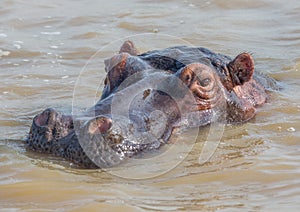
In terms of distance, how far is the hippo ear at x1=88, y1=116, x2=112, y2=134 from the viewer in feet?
18.0

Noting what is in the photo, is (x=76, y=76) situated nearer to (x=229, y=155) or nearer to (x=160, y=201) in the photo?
(x=229, y=155)

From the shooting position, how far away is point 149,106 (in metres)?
6.30

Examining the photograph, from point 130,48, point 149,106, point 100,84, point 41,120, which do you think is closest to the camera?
point 41,120

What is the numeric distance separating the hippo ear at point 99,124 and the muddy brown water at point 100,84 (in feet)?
1.16

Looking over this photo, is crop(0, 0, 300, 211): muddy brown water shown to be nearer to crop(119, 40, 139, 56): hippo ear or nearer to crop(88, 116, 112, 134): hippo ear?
crop(88, 116, 112, 134): hippo ear

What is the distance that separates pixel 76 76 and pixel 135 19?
2.97 m

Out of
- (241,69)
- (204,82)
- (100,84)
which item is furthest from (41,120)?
(100,84)

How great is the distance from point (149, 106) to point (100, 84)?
9.54ft

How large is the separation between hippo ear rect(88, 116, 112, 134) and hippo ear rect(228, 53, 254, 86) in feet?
6.43

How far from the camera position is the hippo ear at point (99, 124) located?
216 inches

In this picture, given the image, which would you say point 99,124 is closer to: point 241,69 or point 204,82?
point 204,82

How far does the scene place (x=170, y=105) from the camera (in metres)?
6.45

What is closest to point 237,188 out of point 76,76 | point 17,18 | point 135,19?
point 76,76

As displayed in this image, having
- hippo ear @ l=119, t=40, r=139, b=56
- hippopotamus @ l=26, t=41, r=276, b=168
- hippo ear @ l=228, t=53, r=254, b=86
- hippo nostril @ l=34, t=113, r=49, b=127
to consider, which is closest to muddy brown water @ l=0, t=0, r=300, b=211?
hippopotamus @ l=26, t=41, r=276, b=168
